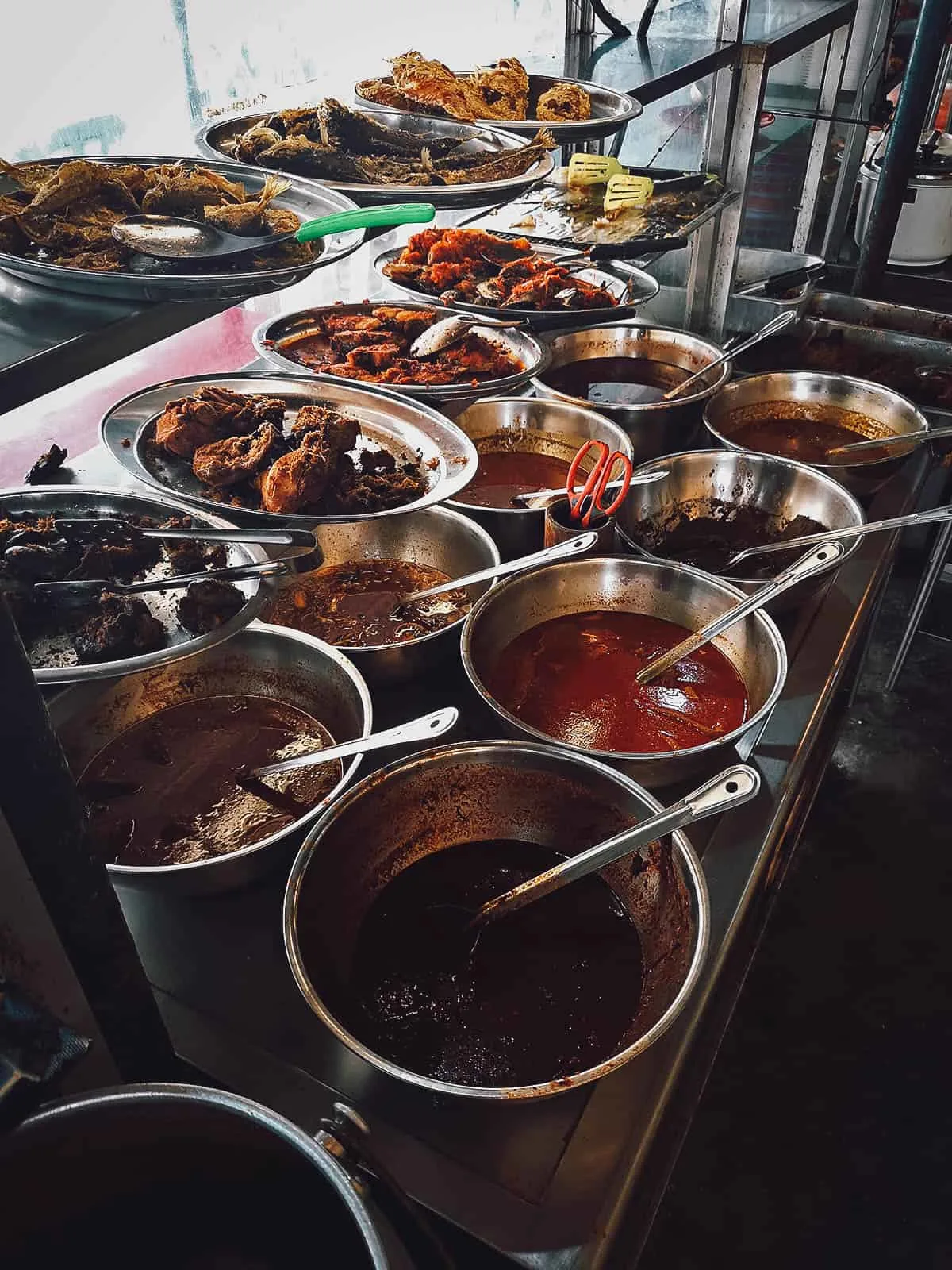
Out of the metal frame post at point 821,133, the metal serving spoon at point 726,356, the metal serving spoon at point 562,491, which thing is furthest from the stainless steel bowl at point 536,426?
the metal frame post at point 821,133

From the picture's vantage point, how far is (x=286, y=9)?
278 centimetres

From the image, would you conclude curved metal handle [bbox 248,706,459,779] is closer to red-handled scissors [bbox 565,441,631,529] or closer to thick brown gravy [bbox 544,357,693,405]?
red-handled scissors [bbox 565,441,631,529]

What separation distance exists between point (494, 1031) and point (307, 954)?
0.25 m

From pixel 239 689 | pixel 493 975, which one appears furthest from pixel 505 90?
pixel 493 975

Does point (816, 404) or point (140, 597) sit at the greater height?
point (140, 597)

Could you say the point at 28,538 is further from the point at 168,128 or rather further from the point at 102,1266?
the point at 168,128

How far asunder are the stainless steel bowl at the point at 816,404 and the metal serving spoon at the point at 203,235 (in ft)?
4.50

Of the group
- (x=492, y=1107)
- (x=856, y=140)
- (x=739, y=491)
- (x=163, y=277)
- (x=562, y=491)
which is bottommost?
(x=492, y=1107)

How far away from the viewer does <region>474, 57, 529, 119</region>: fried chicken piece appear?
7.29ft

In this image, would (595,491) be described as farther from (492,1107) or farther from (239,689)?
(492,1107)

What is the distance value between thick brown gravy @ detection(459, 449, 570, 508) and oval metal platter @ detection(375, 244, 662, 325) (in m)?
0.32

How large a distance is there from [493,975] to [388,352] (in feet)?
4.30

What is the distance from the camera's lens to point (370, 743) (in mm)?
1224

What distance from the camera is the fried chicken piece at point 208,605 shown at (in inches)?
46.5
